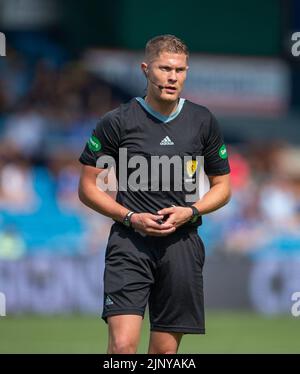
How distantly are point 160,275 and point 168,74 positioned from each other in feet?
4.41

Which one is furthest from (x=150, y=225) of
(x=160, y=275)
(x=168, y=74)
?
(x=168, y=74)

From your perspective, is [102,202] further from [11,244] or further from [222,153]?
[11,244]

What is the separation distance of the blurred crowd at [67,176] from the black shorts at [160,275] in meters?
8.60

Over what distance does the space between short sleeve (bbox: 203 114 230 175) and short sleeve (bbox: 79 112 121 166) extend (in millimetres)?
617

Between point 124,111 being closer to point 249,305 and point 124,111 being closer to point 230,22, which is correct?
point 249,305

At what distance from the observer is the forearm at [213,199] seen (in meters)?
8.00

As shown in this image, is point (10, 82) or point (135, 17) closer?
point (10, 82)

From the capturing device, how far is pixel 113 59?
71.1 feet

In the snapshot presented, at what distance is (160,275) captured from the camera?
7949 millimetres

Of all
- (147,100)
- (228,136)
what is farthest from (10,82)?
(147,100)

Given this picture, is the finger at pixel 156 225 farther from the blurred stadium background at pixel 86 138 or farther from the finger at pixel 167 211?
the blurred stadium background at pixel 86 138

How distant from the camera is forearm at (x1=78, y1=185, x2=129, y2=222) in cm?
786

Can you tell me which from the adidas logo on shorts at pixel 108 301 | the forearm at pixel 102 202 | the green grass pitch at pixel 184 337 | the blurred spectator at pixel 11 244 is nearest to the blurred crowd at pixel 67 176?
the blurred spectator at pixel 11 244

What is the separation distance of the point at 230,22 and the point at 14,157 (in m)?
6.50
